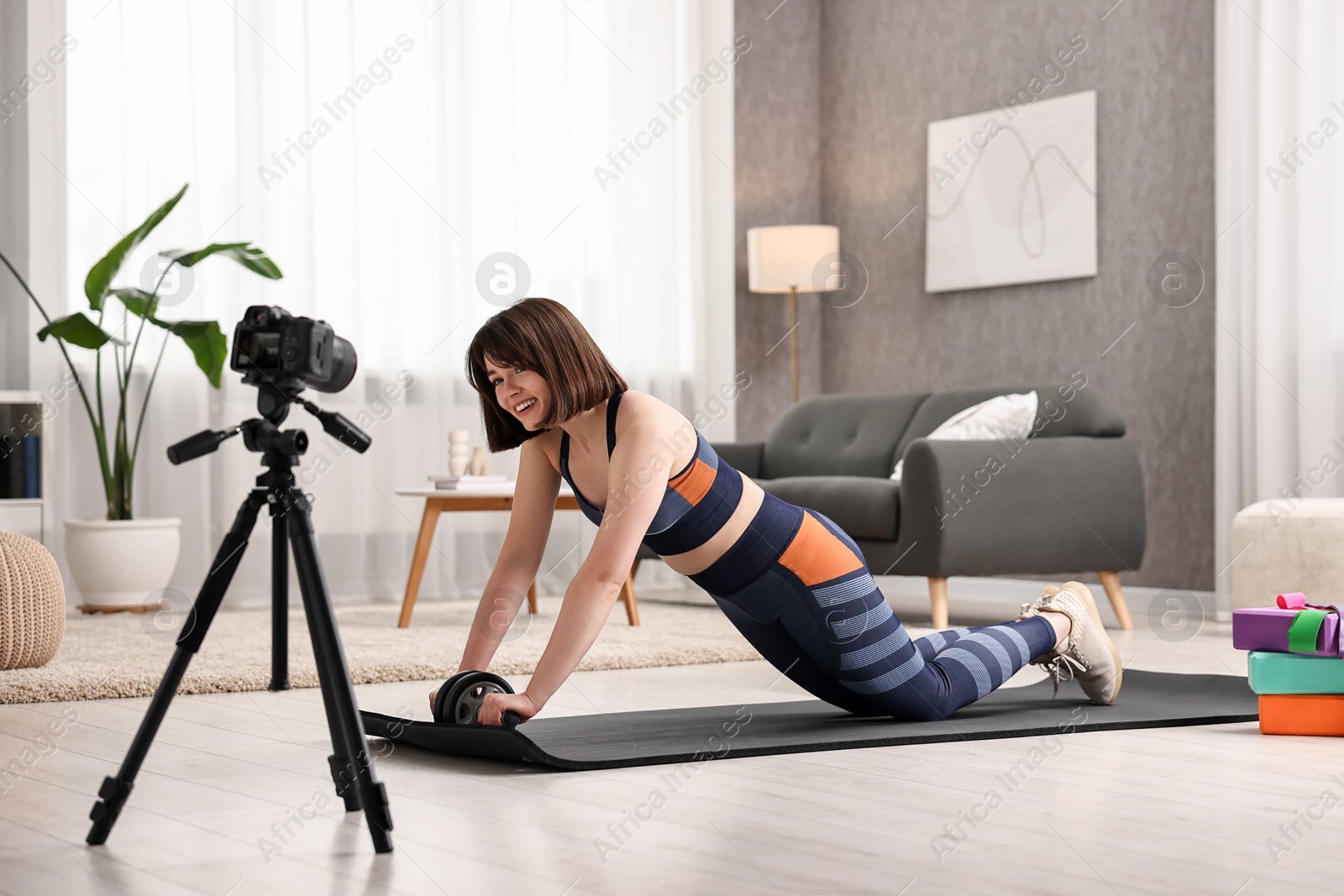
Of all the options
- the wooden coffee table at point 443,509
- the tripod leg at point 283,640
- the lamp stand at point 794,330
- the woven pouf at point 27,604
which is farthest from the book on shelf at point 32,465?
the tripod leg at point 283,640

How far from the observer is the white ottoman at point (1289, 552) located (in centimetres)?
377

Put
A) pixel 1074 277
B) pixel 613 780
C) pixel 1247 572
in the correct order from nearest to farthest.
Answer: pixel 613 780
pixel 1247 572
pixel 1074 277

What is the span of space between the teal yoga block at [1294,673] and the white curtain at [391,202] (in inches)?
139

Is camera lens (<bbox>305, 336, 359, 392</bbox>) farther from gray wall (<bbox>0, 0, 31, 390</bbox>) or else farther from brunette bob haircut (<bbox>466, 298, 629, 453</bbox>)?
gray wall (<bbox>0, 0, 31, 390</bbox>)

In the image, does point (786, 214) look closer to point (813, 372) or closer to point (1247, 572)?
point (813, 372)

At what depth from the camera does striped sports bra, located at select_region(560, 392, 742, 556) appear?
2.14m

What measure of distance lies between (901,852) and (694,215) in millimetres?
4906

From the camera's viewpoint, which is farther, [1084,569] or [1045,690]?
[1084,569]

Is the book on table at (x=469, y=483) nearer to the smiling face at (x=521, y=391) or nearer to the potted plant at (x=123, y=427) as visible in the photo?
the potted plant at (x=123, y=427)

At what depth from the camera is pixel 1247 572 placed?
3955 mm

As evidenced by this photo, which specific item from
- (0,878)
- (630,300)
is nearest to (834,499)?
(630,300)

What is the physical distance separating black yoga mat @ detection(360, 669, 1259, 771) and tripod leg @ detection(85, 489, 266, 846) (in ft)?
1.94

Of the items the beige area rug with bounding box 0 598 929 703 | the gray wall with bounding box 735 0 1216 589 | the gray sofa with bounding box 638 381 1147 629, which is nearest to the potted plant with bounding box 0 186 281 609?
the beige area rug with bounding box 0 598 929 703

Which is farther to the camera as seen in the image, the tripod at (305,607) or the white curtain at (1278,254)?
the white curtain at (1278,254)
